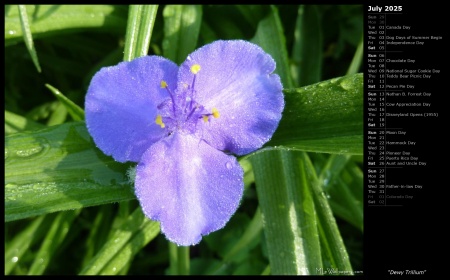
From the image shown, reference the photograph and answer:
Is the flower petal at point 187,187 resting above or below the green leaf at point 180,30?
below

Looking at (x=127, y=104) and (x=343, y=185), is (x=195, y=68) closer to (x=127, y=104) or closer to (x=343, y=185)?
(x=127, y=104)

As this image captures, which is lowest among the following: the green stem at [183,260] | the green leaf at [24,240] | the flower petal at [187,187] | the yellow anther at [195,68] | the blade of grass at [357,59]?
the green stem at [183,260]

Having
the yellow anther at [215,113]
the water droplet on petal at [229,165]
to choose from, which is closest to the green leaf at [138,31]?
the yellow anther at [215,113]

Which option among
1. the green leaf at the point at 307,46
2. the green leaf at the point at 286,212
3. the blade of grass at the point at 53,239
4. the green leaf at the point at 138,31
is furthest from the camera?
the green leaf at the point at 307,46

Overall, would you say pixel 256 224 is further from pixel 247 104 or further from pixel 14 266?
pixel 14 266

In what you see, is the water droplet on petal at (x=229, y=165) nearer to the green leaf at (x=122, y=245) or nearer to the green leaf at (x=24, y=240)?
the green leaf at (x=122, y=245)

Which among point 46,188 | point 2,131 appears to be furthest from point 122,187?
point 2,131

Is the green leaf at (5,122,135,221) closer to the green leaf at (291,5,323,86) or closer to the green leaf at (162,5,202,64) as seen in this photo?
the green leaf at (162,5,202,64)

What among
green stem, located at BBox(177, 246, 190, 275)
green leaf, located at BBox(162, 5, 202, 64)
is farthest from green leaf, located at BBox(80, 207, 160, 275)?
green leaf, located at BBox(162, 5, 202, 64)
